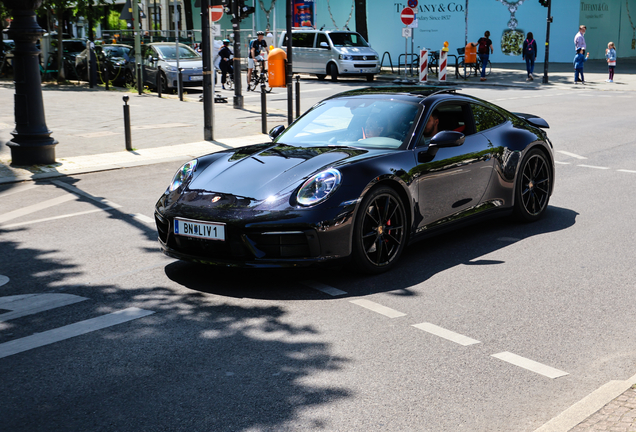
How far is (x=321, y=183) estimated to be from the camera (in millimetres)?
5688

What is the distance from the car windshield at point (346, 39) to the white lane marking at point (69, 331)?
27.5m

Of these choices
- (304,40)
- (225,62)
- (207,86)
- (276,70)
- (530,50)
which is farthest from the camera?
(304,40)

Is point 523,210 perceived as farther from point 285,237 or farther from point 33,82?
point 33,82

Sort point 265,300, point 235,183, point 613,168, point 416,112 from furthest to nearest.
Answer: point 613,168
point 416,112
point 235,183
point 265,300

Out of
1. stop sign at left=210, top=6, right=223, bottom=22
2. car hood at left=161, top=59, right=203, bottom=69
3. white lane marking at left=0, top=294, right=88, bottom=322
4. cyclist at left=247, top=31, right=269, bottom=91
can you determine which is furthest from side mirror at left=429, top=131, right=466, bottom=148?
cyclist at left=247, top=31, right=269, bottom=91

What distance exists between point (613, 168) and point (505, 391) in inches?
318

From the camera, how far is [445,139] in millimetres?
6422

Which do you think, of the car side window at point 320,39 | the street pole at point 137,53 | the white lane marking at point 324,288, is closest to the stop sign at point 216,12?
the street pole at point 137,53

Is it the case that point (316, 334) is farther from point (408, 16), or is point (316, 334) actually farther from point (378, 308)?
point (408, 16)

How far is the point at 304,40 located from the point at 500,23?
40.3 feet

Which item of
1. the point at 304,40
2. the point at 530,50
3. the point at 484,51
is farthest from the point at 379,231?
the point at 304,40

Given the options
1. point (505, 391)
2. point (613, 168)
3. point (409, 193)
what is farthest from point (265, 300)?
point (613, 168)

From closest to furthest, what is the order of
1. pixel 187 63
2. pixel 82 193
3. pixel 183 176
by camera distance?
pixel 183 176, pixel 82 193, pixel 187 63

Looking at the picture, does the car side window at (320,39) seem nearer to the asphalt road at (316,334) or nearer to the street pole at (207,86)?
the street pole at (207,86)
